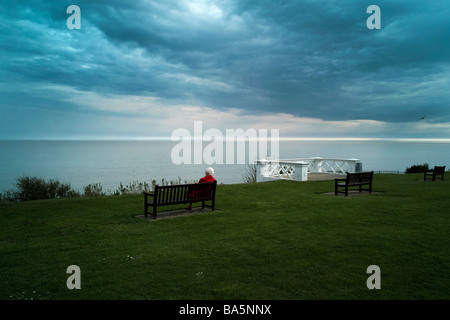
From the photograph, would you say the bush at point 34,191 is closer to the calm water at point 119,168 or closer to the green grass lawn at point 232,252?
the green grass lawn at point 232,252

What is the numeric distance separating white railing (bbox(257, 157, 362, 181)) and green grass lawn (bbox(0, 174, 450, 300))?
8065mm

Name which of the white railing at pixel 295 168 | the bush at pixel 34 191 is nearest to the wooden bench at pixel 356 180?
the white railing at pixel 295 168

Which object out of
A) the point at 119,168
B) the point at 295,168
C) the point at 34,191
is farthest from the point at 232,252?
the point at 119,168

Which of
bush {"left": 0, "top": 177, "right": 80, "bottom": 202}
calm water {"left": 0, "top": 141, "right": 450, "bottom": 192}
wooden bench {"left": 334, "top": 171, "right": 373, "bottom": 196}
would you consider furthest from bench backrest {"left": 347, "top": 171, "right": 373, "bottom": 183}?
calm water {"left": 0, "top": 141, "right": 450, "bottom": 192}

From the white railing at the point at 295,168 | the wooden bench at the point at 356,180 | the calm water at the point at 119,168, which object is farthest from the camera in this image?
the calm water at the point at 119,168

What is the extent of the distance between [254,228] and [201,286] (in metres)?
3.37

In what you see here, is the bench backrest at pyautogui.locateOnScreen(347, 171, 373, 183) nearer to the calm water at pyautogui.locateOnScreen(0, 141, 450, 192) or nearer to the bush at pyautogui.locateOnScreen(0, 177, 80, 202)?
the bush at pyautogui.locateOnScreen(0, 177, 80, 202)

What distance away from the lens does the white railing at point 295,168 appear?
18438mm

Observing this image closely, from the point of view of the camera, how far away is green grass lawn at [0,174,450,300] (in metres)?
4.36

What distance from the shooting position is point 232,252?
5.84 metres

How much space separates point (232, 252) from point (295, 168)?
13.4 metres

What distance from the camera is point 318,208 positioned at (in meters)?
10.0

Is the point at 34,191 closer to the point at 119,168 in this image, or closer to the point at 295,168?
the point at 295,168

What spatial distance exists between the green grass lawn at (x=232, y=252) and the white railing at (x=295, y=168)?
806 centimetres
